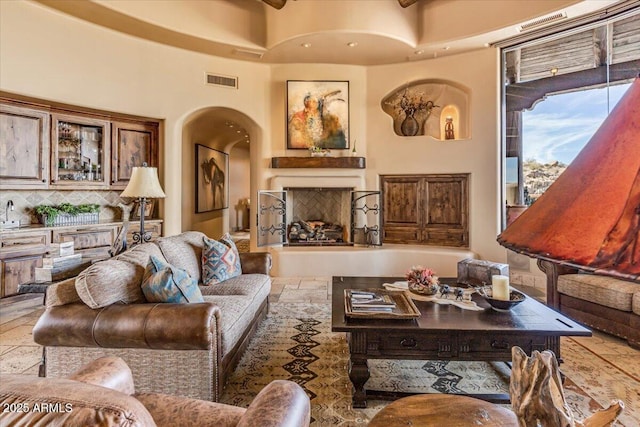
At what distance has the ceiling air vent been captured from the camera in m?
5.44

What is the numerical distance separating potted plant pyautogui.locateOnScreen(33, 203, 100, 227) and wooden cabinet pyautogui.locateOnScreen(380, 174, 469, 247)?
14.8 feet

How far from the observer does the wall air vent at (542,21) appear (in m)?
4.15

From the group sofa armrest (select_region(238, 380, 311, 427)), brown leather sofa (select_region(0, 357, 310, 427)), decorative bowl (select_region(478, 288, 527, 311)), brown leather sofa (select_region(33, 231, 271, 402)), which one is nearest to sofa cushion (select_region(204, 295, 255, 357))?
brown leather sofa (select_region(33, 231, 271, 402))

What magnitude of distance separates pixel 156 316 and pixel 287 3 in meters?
4.72

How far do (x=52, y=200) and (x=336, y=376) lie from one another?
4730mm

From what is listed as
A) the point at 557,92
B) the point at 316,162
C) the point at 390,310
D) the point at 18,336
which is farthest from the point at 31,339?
the point at 557,92

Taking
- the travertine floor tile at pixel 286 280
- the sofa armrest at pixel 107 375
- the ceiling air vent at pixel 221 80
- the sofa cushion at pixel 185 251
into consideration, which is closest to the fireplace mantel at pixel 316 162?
the ceiling air vent at pixel 221 80

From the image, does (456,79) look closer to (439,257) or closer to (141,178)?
(439,257)

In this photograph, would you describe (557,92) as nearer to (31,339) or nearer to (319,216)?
(319,216)

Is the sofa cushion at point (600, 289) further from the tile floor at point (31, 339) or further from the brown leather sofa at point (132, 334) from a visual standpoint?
the brown leather sofa at point (132, 334)

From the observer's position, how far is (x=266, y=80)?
228 inches

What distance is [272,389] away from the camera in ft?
3.82

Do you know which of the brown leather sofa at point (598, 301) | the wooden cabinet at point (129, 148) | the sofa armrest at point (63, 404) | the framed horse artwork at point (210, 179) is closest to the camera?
the sofa armrest at point (63, 404)

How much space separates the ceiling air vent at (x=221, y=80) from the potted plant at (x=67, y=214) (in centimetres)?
260
